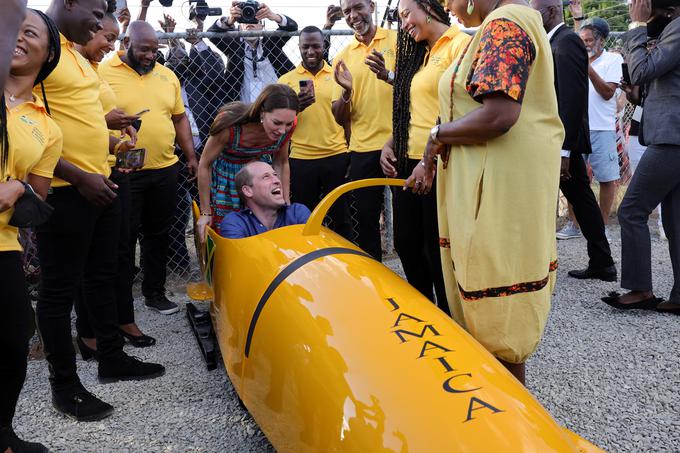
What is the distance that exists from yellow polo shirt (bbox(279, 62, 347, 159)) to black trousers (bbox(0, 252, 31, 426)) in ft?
9.39

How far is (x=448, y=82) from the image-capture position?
209 cm

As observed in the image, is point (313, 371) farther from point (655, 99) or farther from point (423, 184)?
point (655, 99)

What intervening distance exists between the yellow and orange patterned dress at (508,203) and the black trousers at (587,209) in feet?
8.77

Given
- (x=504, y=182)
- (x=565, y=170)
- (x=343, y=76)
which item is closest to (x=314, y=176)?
(x=343, y=76)

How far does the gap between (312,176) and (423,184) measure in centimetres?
242

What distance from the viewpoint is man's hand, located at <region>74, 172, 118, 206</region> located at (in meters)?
2.49

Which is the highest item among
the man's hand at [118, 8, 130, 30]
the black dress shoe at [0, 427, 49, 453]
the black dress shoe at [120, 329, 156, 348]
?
the man's hand at [118, 8, 130, 30]

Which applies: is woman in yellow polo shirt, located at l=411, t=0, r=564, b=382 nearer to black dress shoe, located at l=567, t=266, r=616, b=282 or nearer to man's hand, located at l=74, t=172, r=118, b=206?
man's hand, located at l=74, t=172, r=118, b=206

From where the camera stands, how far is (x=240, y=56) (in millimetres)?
5000

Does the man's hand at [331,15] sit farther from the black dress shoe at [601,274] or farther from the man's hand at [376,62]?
the black dress shoe at [601,274]

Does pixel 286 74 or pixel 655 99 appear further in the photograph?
pixel 286 74

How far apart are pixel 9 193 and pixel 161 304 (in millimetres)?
2515

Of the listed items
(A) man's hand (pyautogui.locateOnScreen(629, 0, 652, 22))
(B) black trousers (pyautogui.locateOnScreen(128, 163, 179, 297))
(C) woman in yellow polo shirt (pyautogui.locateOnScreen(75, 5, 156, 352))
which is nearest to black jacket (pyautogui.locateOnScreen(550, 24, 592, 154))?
(A) man's hand (pyautogui.locateOnScreen(629, 0, 652, 22))

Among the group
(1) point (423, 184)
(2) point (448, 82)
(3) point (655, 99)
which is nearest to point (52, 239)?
(1) point (423, 184)
